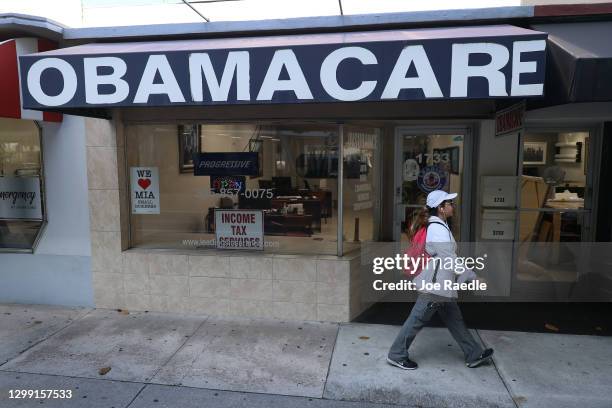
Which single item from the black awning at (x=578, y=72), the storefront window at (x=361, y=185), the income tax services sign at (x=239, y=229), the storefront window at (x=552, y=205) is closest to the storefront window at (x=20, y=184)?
the income tax services sign at (x=239, y=229)

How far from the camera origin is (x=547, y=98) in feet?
13.8

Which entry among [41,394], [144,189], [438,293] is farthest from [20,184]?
[438,293]

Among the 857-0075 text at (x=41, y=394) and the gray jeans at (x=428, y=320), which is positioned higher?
→ the gray jeans at (x=428, y=320)

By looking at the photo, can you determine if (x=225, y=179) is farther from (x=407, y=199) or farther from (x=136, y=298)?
(x=407, y=199)

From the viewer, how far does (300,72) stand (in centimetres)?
409

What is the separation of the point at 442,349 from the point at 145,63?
4033mm

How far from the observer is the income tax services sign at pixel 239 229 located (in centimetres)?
596

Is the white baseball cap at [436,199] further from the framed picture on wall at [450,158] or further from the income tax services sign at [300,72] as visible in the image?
the framed picture on wall at [450,158]

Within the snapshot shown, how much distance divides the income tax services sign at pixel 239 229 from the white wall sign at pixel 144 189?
34.2 inches

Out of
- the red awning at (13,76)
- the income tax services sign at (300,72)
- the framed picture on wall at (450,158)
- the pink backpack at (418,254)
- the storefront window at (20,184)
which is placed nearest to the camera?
the income tax services sign at (300,72)

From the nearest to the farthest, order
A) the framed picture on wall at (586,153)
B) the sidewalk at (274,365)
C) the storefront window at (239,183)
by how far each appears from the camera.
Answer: the sidewalk at (274,365) → the storefront window at (239,183) → the framed picture on wall at (586,153)

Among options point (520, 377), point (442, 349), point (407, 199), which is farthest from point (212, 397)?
point (407, 199)

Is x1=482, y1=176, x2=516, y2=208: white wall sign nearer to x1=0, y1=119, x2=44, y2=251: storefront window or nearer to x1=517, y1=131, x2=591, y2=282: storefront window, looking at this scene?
x1=517, y1=131, x2=591, y2=282: storefront window

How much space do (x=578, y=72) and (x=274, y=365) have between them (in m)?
3.68
